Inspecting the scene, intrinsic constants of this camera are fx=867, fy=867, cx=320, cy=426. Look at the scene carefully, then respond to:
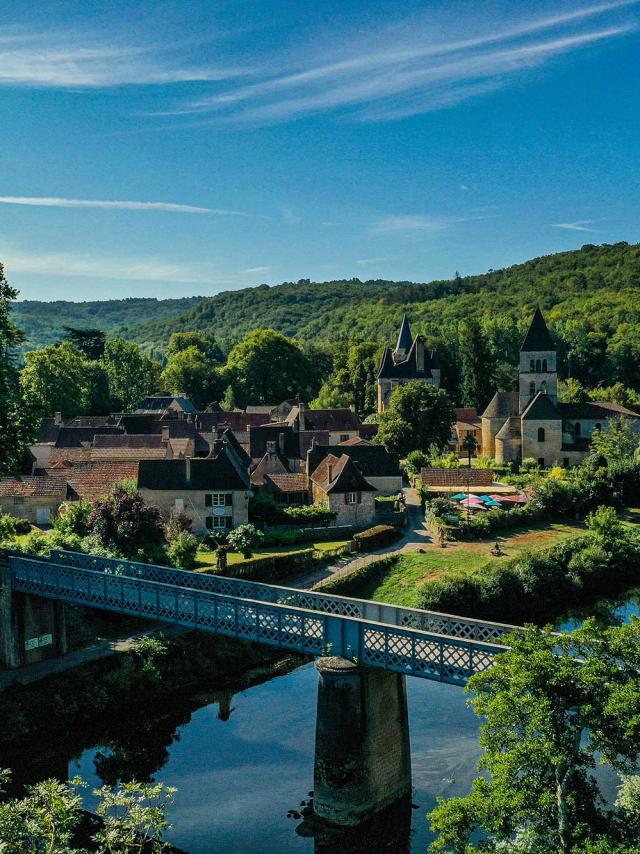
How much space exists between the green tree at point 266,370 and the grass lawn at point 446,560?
63260mm

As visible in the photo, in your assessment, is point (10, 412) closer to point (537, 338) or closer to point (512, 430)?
point (512, 430)

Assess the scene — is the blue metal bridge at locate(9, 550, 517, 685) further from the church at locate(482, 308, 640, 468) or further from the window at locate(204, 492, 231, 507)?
the church at locate(482, 308, 640, 468)

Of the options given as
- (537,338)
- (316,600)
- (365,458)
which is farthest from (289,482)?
(537,338)

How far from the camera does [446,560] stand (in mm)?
46125

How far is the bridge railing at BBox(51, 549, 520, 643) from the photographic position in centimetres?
2245

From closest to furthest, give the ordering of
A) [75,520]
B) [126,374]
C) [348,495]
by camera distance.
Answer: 1. [75,520]
2. [348,495]
3. [126,374]

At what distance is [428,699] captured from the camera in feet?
97.5

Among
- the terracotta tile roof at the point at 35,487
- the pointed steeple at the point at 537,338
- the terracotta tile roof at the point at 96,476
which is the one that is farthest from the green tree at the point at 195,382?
the terracotta tile roof at the point at 35,487

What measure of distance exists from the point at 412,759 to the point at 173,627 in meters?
12.3

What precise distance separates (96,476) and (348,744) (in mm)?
31594

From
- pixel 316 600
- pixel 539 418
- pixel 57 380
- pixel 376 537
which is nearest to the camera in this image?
pixel 316 600

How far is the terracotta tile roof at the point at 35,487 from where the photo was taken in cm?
4888

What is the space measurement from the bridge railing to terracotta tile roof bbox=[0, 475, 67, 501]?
17789 mm

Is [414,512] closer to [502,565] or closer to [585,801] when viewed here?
[502,565]
